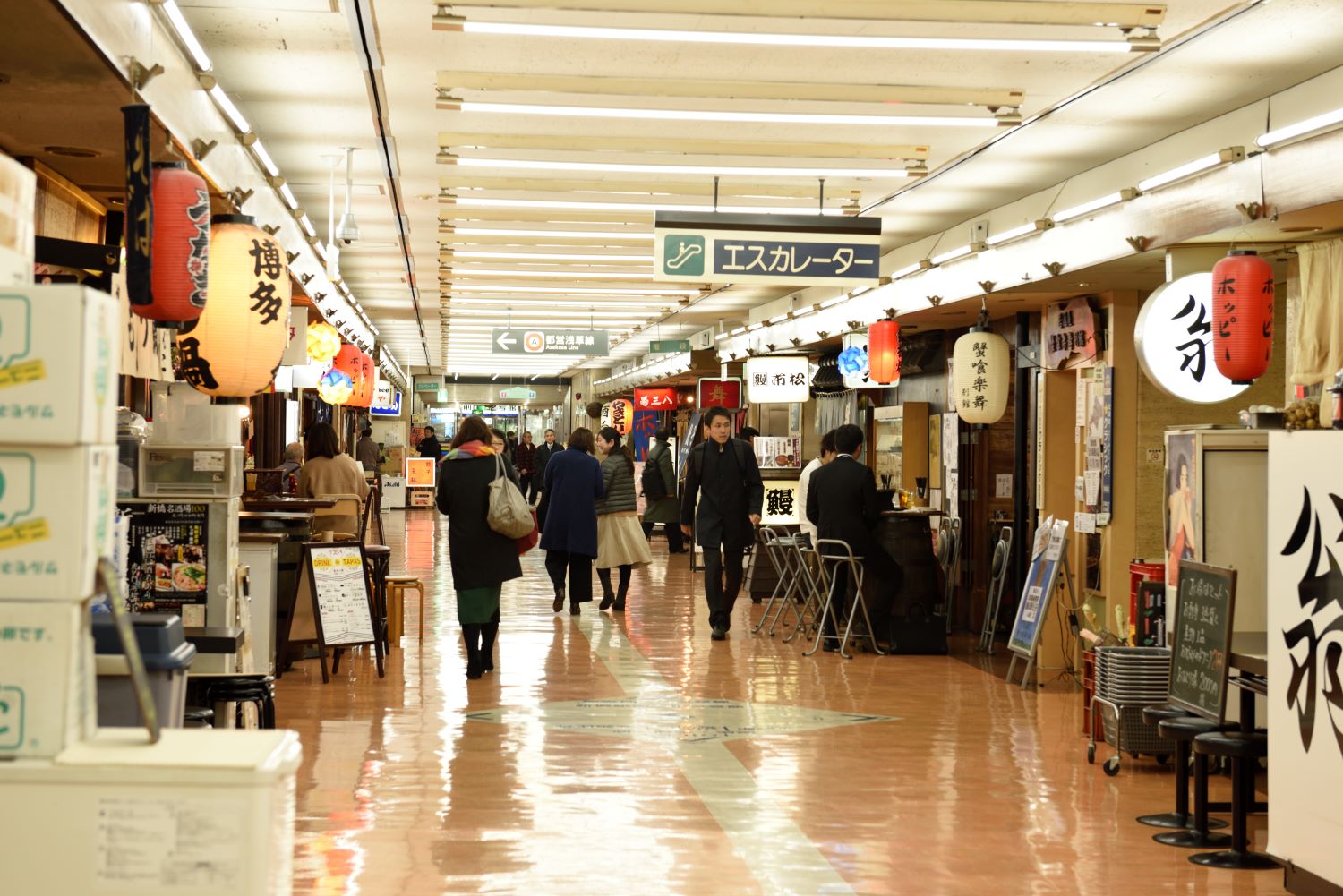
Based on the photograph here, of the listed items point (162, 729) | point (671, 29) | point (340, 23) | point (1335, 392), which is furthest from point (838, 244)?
point (162, 729)

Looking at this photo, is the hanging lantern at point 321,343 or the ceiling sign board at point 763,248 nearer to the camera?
the ceiling sign board at point 763,248

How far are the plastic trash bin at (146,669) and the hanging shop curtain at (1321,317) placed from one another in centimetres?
538

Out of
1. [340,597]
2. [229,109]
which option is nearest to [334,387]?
[340,597]

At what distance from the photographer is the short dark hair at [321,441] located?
32.3 feet

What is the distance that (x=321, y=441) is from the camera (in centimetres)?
988

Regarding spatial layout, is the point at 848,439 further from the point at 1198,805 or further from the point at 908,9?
the point at 1198,805

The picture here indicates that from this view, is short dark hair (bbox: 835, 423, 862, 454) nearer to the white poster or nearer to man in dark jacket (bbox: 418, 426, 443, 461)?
the white poster

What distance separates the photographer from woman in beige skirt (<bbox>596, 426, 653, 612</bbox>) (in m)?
11.7

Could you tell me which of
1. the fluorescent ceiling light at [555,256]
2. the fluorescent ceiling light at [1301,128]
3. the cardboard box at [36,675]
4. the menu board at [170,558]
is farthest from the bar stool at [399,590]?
the cardboard box at [36,675]

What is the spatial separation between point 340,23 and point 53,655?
4.23 meters

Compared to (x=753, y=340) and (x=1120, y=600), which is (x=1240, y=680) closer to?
(x=1120, y=600)

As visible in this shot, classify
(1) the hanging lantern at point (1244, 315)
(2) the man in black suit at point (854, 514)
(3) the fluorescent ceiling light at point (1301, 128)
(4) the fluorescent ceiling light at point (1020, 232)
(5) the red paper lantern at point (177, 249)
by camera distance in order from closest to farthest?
(5) the red paper lantern at point (177, 249), (3) the fluorescent ceiling light at point (1301, 128), (1) the hanging lantern at point (1244, 315), (4) the fluorescent ceiling light at point (1020, 232), (2) the man in black suit at point (854, 514)

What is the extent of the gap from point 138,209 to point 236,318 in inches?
59.1

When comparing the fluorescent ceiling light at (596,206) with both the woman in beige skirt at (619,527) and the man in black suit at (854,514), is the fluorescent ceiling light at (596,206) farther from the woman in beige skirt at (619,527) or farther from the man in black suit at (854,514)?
the woman in beige skirt at (619,527)
